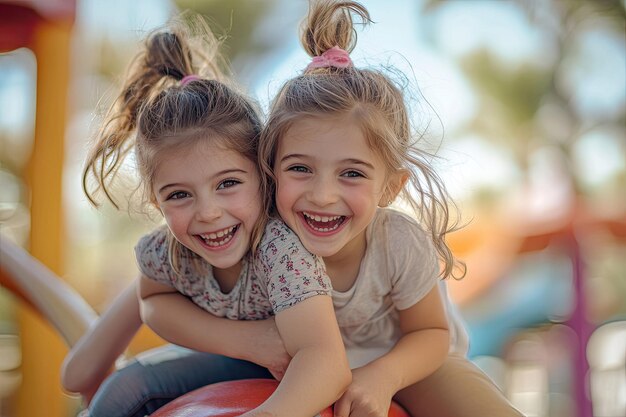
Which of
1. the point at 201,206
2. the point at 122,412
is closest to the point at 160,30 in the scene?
the point at 201,206

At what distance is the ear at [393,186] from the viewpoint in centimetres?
137

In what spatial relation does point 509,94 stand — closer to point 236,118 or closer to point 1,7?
point 1,7

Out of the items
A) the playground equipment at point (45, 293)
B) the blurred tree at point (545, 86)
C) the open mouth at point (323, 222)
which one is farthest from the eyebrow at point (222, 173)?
the blurred tree at point (545, 86)

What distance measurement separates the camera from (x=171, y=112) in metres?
1.35

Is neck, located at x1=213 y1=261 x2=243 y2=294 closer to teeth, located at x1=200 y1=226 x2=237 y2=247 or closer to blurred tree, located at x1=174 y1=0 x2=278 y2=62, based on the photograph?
teeth, located at x1=200 y1=226 x2=237 y2=247

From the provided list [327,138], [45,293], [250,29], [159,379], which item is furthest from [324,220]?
[250,29]

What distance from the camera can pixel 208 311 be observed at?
1.48 metres

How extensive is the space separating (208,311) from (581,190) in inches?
246

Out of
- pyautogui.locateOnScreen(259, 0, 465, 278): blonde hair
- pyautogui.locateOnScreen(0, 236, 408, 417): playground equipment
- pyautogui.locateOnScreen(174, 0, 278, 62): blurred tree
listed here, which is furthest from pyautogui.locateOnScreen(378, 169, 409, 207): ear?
pyautogui.locateOnScreen(174, 0, 278, 62): blurred tree

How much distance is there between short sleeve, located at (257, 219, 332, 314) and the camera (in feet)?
4.09

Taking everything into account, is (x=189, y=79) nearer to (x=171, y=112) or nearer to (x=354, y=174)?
Answer: (x=171, y=112)

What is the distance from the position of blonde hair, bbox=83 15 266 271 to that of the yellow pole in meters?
1.23

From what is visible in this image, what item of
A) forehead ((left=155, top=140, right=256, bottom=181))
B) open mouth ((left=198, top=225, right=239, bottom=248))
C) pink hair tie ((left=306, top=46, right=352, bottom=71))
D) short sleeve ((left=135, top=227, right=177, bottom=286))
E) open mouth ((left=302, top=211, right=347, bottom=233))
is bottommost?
short sleeve ((left=135, top=227, right=177, bottom=286))

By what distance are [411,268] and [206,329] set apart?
1.17 feet
